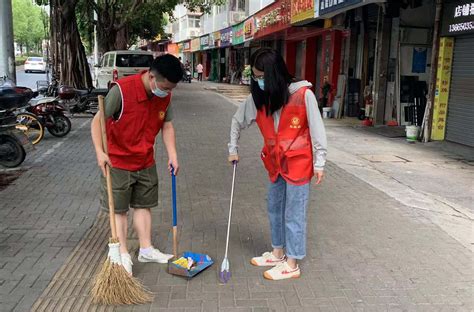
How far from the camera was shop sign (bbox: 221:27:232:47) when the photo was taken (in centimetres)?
2986

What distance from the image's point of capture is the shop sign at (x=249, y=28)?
23.6 meters

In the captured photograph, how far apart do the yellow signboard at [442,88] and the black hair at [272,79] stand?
8.11 metres

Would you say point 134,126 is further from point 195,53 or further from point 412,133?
point 195,53

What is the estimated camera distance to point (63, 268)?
4066 millimetres

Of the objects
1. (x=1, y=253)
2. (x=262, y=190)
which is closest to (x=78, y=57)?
(x=262, y=190)

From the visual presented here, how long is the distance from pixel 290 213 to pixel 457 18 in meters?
7.89

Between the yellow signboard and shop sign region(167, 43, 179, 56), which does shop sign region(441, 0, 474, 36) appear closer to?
the yellow signboard

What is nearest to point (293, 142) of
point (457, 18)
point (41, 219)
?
point (41, 219)

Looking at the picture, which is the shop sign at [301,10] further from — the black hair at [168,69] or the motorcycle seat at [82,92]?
the black hair at [168,69]

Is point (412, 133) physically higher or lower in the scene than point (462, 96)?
lower

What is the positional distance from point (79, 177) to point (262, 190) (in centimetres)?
264

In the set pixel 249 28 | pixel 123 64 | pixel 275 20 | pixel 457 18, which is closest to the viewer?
pixel 457 18

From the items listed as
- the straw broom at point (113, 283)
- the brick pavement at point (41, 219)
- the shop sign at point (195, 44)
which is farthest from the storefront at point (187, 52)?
the straw broom at point (113, 283)

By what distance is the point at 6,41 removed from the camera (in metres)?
9.75
